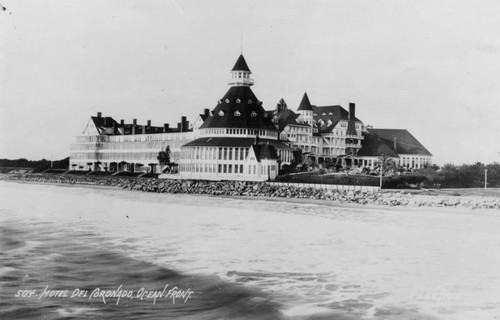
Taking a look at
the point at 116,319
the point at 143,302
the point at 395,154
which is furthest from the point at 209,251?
the point at 395,154

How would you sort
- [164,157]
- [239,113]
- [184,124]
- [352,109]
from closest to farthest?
1. [239,113]
2. [164,157]
3. [352,109]
4. [184,124]

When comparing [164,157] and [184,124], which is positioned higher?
[184,124]

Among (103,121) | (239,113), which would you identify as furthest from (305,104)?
(103,121)

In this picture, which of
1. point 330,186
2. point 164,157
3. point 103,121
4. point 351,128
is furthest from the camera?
point 103,121

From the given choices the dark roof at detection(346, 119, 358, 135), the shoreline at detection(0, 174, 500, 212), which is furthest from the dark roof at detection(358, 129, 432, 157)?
the shoreline at detection(0, 174, 500, 212)

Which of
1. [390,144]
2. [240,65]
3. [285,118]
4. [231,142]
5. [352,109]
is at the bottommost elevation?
[231,142]

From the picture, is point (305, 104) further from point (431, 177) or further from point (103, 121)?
point (103, 121)

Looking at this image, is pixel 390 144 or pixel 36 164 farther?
pixel 36 164
